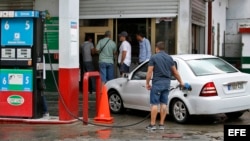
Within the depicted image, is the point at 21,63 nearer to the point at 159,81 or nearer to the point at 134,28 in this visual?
the point at 159,81

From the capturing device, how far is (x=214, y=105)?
10.2 meters

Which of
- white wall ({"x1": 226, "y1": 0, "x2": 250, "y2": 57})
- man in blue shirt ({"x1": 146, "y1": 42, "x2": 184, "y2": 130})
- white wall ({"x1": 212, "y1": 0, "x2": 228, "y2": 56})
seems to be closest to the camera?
man in blue shirt ({"x1": 146, "y1": 42, "x2": 184, "y2": 130})

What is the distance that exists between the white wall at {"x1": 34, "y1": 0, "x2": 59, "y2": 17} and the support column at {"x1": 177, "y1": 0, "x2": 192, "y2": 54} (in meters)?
4.29

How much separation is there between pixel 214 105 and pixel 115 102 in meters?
3.21

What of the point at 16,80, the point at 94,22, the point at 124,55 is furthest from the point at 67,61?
the point at 94,22

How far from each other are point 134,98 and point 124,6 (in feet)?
17.5

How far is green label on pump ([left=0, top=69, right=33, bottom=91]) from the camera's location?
35.4 feet

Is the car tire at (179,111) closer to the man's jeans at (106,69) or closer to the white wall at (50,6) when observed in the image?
the man's jeans at (106,69)

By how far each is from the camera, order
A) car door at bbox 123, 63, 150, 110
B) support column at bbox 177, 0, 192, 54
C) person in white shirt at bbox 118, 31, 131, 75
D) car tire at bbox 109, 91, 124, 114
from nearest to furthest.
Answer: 1. car door at bbox 123, 63, 150, 110
2. car tire at bbox 109, 91, 124, 114
3. person in white shirt at bbox 118, 31, 131, 75
4. support column at bbox 177, 0, 192, 54

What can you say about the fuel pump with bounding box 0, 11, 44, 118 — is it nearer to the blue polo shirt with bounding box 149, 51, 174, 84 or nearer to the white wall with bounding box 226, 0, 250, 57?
the blue polo shirt with bounding box 149, 51, 174, 84

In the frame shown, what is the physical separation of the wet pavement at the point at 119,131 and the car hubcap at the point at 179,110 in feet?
0.59

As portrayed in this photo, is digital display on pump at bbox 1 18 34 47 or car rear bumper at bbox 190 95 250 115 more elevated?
digital display on pump at bbox 1 18 34 47

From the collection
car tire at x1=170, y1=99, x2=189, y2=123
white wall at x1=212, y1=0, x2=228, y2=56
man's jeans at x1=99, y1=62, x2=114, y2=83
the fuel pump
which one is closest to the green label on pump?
the fuel pump

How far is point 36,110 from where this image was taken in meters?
10.9
